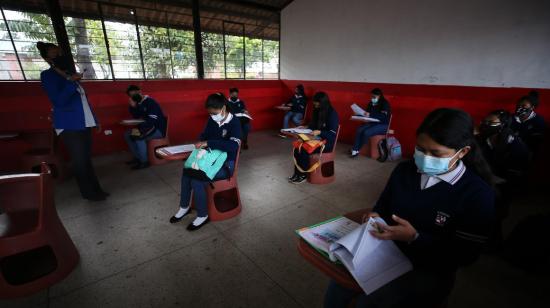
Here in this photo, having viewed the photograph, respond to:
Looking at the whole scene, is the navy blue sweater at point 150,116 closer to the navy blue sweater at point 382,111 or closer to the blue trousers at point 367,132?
the blue trousers at point 367,132

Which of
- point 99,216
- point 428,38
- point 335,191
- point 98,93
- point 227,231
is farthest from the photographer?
point 98,93

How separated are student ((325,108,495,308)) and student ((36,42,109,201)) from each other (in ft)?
10.2

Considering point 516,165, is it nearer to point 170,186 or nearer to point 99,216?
point 170,186

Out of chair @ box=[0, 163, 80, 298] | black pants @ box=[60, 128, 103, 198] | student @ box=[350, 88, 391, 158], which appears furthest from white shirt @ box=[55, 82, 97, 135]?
student @ box=[350, 88, 391, 158]

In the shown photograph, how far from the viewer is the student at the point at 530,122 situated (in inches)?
121

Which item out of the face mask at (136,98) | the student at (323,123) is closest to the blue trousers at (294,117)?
the student at (323,123)

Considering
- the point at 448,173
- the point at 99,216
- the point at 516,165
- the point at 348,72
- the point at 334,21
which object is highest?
the point at 334,21

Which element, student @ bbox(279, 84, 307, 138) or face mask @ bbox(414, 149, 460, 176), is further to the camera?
student @ bbox(279, 84, 307, 138)

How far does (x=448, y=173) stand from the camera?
112 cm

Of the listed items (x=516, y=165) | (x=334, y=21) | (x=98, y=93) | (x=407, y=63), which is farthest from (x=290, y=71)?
(x=516, y=165)

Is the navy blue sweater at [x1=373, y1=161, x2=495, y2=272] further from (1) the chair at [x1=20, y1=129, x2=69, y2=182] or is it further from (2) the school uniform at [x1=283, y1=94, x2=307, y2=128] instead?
(2) the school uniform at [x1=283, y1=94, x2=307, y2=128]

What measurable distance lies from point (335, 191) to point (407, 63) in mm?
3040

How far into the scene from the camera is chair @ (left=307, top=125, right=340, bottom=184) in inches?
135

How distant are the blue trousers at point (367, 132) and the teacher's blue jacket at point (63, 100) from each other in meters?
4.31
